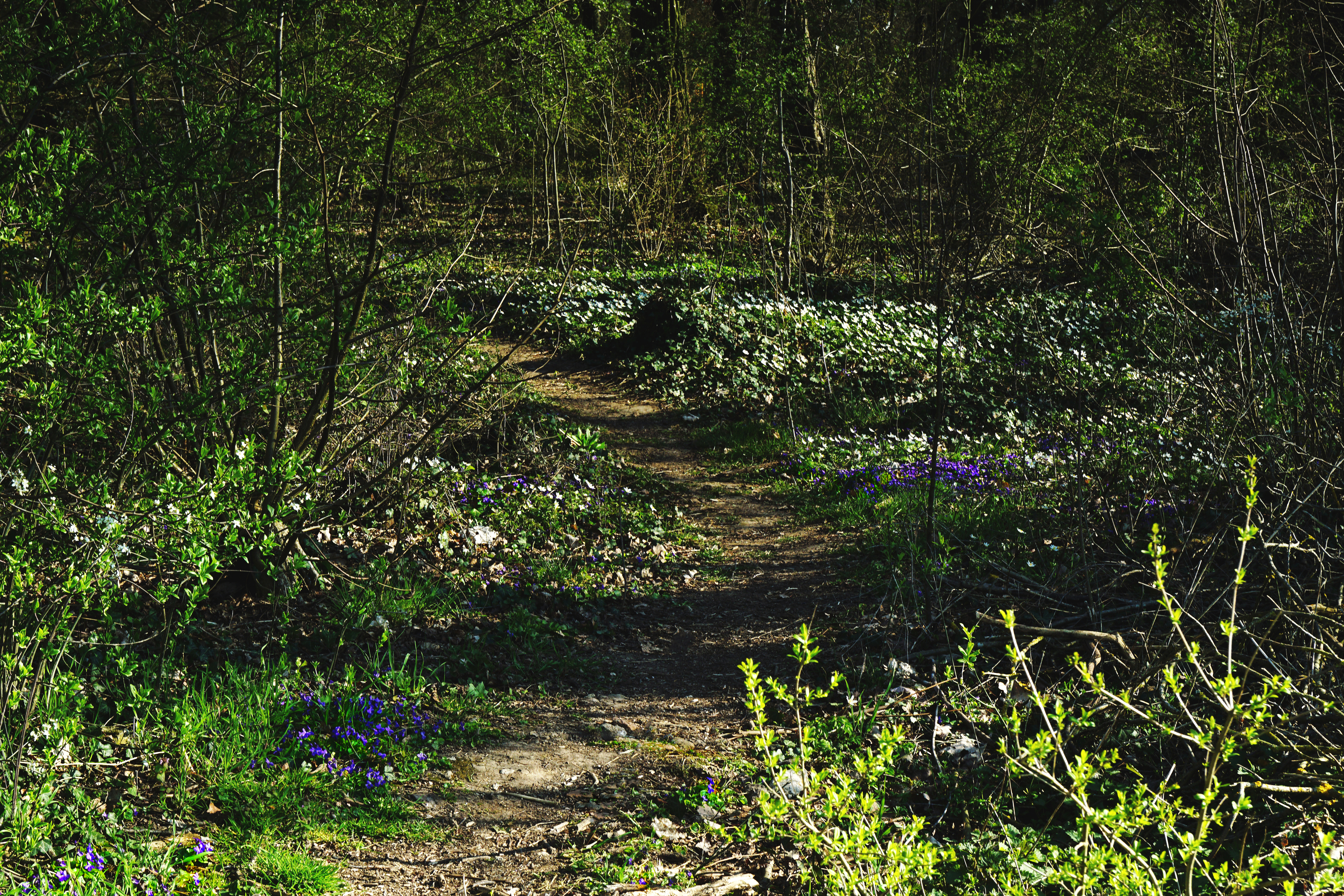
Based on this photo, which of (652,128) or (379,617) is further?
(652,128)

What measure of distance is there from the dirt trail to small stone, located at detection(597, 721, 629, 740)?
2 cm

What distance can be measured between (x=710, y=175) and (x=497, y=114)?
4047mm

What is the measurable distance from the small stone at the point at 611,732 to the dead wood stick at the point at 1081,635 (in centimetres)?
162

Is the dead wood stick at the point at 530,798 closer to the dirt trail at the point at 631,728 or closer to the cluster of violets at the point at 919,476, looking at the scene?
the dirt trail at the point at 631,728

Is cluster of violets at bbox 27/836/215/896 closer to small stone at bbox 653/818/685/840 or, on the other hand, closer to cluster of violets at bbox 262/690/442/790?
cluster of violets at bbox 262/690/442/790

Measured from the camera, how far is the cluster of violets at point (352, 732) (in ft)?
12.0

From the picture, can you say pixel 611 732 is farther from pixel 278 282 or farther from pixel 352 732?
pixel 278 282

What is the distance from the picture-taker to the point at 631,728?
4273 millimetres

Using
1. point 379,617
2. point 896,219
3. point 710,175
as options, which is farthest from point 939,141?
point 379,617

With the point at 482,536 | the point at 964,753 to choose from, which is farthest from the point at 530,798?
the point at 482,536

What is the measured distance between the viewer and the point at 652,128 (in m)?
15.1

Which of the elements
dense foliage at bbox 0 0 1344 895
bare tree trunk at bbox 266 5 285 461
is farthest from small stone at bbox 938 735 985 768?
bare tree trunk at bbox 266 5 285 461

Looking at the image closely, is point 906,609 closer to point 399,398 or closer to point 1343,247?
point 1343,247

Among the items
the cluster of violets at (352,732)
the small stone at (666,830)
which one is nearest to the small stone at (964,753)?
the small stone at (666,830)
